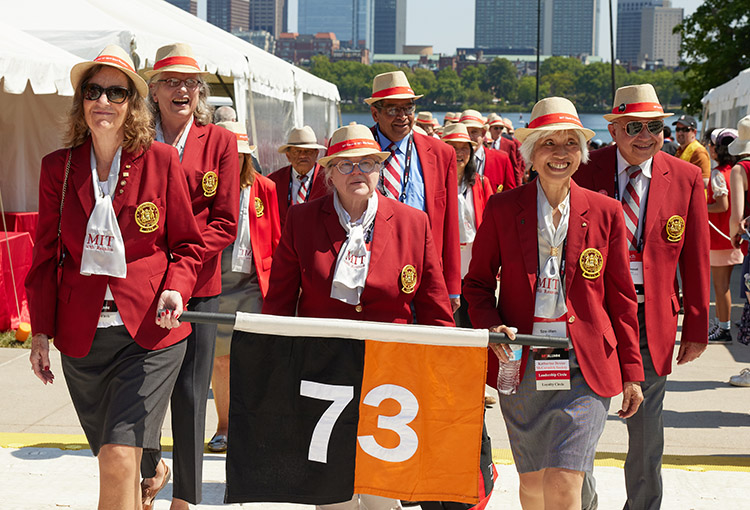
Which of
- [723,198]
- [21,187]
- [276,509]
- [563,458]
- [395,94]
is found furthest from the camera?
[21,187]

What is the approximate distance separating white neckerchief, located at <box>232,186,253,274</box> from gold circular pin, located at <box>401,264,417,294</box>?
102 inches

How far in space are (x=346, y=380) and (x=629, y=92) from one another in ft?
6.88

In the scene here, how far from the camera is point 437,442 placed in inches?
139

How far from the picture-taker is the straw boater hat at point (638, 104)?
4598 millimetres

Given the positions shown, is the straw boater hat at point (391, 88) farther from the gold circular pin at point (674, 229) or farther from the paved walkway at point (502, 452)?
the paved walkway at point (502, 452)

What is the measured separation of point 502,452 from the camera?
6129mm

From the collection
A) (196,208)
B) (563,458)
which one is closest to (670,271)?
(563,458)

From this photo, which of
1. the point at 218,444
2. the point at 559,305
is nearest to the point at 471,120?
the point at 218,444

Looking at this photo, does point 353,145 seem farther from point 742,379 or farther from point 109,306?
point 742,379

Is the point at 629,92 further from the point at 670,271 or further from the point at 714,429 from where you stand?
the point at 714,429

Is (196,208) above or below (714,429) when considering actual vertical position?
above

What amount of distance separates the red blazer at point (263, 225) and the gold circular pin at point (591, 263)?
9.61ft

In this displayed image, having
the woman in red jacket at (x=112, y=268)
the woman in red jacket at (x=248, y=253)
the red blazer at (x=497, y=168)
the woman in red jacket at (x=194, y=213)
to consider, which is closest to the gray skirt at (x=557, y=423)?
the woman in red jacket at (x=112, y=268)

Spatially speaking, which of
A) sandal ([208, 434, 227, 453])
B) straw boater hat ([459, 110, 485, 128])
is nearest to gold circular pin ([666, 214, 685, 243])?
sandal ([208, 434, 227, 453])
